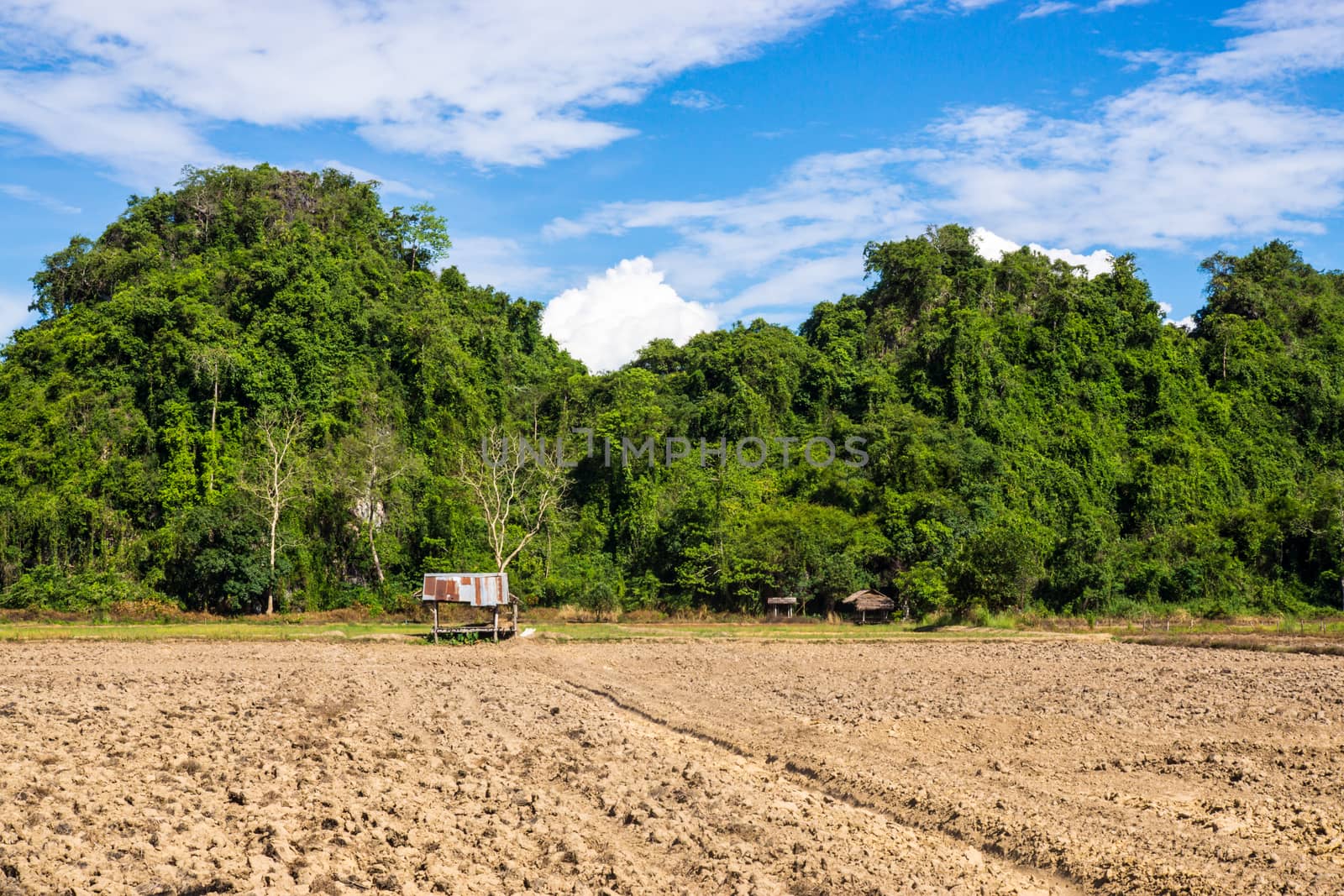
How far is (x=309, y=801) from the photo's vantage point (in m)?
11.4

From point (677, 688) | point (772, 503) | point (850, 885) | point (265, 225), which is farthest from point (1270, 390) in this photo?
point (850, 885)

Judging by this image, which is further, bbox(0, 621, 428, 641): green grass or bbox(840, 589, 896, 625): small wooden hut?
bbox(840, 589, 896, 625): small wooden hut

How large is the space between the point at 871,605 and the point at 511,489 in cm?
1698

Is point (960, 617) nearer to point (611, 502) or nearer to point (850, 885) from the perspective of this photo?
point (611, 502)

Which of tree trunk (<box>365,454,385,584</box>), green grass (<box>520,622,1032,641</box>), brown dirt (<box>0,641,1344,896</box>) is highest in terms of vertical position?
tree trunk (<box>365,454,385,584</box>)

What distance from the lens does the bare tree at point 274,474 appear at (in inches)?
1678

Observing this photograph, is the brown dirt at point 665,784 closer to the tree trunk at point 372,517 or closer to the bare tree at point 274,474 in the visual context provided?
the bare tree at point 274,474

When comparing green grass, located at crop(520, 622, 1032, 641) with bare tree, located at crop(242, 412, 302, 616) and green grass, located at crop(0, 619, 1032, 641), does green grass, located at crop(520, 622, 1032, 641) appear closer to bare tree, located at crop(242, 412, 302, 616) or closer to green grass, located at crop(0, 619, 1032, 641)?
green grass, located at crop(0, 619, 1032, 641)

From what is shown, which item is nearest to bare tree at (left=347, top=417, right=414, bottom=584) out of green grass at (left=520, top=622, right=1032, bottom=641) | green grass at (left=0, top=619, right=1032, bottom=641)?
green grass at (left=0, top=619, right=1032, bottom=641)

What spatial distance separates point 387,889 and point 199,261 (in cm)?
5219

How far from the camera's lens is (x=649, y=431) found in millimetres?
53750

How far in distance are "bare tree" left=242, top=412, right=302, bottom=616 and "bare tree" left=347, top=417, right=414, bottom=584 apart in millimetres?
2513

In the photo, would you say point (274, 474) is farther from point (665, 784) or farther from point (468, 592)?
point (665, 784)

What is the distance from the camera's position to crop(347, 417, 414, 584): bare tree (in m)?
46.4
